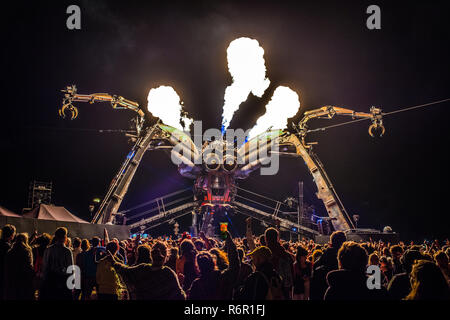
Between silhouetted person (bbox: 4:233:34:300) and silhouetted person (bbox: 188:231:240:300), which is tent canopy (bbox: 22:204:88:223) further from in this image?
silhouetted person (bbox: 188:231:240:300)

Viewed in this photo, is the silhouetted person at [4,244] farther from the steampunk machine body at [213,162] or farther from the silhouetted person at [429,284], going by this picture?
the steampunk machine body at [213,162]

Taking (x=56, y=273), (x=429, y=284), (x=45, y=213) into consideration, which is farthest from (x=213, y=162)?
(x=429, y=284)

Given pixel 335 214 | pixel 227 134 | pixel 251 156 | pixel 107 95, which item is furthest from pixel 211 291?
pixel 227 134

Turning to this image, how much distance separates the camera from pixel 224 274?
552 centimetres

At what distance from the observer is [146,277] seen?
17.4ft

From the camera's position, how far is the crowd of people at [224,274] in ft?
15.0

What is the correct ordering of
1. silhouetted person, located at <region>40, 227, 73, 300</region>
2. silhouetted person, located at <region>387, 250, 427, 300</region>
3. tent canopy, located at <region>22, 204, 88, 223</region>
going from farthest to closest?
tent canopy, located at <region>22, 204, 88, 223</region>
silhouetted person, located at <region>40, 227, 73, 300</region>
silhouetted person, located at <region>387, 250, 427, 300</region>

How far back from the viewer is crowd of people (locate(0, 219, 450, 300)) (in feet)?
15.0

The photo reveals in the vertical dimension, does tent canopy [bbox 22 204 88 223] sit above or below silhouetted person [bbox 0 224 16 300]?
above

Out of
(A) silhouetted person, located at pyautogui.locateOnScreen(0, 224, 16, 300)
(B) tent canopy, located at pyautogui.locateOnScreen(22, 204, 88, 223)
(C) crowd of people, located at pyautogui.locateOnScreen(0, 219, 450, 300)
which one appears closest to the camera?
(C) crowd of people, located at pyautogui.locateOnScreen(0, 219, 450, 300)

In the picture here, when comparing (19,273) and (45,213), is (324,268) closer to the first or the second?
(19,273)

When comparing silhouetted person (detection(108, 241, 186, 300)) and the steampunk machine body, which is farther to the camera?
the steampunk machine body

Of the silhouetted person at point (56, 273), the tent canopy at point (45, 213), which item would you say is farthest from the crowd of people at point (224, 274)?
the tent canopy at point (45, 213)

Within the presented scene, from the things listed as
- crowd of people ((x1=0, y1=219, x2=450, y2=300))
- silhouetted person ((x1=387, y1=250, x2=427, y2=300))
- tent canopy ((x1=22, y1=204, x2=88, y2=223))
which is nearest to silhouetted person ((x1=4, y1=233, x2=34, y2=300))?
crowd of people ((x1=0, y1=219, x2=450, y2=300))
